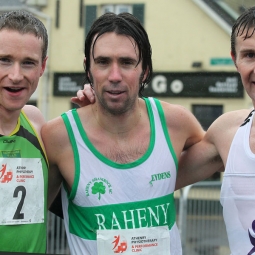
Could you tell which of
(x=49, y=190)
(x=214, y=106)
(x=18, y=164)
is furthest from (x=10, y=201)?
(x=214, y=106)

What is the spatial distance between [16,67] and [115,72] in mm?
411

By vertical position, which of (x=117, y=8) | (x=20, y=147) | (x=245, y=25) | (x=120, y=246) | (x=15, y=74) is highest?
(x=117, y=8)

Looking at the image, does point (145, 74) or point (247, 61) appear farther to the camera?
point (145, 74)

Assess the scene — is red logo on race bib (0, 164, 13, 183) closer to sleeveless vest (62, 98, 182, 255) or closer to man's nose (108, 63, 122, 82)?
sleeveless vest (62, 98, 182, 255)

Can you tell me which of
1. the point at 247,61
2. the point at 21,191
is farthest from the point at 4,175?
the point at 247,61

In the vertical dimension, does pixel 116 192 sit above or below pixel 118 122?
below

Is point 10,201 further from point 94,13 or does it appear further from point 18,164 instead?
point 94,13

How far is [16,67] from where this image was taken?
2.44m

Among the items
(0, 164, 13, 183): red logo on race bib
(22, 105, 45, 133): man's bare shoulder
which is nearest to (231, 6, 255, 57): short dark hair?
(22, 105, 45, 133): man's bare shoulder

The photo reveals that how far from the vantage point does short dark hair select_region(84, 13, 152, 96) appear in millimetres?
2623

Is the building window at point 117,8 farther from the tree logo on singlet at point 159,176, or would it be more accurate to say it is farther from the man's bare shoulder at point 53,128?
the tree logo on singlet at point 159,176

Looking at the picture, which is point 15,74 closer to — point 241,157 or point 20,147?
point 20,147

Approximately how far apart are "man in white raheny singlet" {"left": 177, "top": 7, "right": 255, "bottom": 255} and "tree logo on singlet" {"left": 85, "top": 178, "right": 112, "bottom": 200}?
50 centimetres

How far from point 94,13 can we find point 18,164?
34.5 inches
